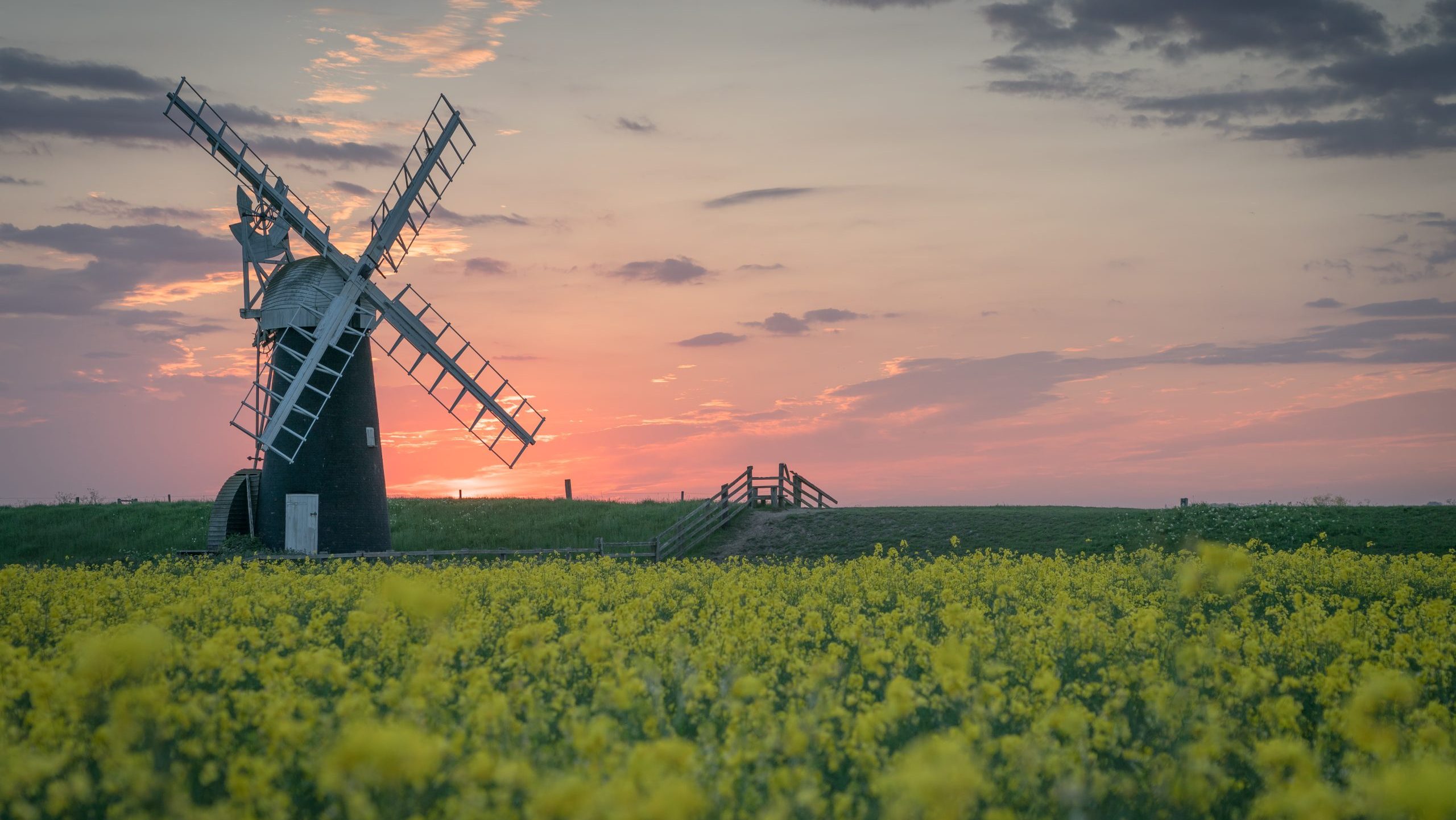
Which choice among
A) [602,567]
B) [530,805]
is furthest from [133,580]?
[530,805]

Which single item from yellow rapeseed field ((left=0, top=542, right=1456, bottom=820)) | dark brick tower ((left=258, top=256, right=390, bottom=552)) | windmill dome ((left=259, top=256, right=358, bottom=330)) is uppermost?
windmill dome ((left=259, top=256, right=358, bottom=330))

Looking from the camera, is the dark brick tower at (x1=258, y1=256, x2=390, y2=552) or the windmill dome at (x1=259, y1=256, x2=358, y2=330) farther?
the windmill dome at (x1=259, y1=256, x2=358, y2=330)

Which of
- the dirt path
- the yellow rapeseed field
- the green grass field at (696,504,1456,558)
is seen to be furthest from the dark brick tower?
the yellow rapeseed field

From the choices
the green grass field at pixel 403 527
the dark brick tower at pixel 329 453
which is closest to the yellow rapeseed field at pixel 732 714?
the dark brick tower at pixel 329 453

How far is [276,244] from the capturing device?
30.2 meters

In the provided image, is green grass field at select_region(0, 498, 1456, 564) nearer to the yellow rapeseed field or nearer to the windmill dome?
the windmill dome

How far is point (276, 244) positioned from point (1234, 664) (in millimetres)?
27647

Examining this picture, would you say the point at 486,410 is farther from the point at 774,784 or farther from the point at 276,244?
the point at 774,784

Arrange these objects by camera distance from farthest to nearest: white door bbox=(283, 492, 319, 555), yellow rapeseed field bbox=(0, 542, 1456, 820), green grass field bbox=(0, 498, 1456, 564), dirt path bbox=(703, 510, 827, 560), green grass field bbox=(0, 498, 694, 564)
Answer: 1. green grass field bbox=(0, 498, 694, 564)
2. dirt path bbox=(703, 510, 827, 560)
3. green grass field bbox=(0, 498, 1456, 564)
4. white door bbox=(283, 492, 319, 555)
5. yellow rapeseed field bbox=(0, 542, 1456, 820)

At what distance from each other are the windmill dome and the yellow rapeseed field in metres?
14.8

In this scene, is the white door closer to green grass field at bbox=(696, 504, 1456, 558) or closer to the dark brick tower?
the dark brick tower

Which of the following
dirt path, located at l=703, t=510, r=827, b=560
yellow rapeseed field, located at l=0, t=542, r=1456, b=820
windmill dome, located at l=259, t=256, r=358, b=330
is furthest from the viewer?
dirt path, located at l=703, t=510, r=827, b=560

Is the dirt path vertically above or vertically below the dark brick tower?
below

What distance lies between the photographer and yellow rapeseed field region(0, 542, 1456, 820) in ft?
21.1
